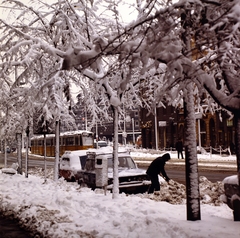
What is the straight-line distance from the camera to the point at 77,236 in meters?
6.62

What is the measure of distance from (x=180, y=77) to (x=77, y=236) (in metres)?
3.52

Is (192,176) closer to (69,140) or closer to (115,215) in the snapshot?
(115,215)

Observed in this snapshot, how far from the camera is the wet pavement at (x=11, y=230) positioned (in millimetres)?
7355

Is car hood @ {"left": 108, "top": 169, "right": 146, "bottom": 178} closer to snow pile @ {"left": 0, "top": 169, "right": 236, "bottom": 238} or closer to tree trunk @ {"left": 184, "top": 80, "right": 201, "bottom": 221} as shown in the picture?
snow pile @ {"left": 0, "top": 169, "right": 236, "bottom": 238}

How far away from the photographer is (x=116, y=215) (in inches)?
322

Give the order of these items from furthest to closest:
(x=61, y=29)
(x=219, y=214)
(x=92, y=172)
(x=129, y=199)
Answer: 1. (x=92, y=172)
2. (x=61, y=29)
3. (x=129, y=199)
4. (x=219, y=214)

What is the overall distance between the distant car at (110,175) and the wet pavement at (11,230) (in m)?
3.75

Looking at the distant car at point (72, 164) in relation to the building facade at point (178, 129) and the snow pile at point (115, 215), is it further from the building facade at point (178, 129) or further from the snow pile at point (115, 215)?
the building facade at point (178, 129)

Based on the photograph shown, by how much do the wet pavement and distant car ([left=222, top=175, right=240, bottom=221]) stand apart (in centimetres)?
398

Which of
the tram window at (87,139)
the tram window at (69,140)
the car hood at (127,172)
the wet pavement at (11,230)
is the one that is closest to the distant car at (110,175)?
the car hood at (127,172)

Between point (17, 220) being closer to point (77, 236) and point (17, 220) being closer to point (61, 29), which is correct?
point (77, 236)

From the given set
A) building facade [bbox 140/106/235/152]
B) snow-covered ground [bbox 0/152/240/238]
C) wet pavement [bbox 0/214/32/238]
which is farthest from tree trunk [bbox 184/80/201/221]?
building facade [bbox 140/106/235/152]

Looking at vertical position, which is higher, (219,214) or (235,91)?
(235,91)

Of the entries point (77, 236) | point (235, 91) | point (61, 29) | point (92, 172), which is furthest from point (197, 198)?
point (61, 29)
